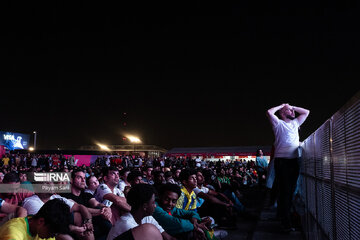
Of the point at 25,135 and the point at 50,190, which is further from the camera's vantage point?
the point at 25,135

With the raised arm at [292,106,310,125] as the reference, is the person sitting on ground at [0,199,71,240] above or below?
below

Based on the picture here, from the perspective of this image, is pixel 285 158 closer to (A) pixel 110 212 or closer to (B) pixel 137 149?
(A) pixel 110 212

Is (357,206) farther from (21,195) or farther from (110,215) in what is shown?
(21,195)

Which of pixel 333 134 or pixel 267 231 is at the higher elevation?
pixel 333 134

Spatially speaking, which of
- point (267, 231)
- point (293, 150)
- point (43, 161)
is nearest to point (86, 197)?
point (267, 231)

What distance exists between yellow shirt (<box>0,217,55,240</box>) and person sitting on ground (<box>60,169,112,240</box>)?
2187 millimetres

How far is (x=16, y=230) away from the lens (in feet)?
8.73

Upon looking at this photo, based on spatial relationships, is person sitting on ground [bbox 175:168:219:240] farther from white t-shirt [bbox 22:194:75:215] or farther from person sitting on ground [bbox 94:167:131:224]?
white t-shirt [bbox 22:194:75:215]

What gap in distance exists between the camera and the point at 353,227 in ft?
5.53

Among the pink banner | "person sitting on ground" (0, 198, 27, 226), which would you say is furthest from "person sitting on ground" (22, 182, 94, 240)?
the pink banner

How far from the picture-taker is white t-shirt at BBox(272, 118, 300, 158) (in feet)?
15.4

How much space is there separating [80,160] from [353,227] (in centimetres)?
2561

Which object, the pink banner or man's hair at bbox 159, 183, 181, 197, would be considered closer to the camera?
man's hair at bbox 159, 183, 181, 197

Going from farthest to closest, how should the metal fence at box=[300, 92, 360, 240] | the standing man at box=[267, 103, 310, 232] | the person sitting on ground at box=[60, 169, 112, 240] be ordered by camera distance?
the person sitting on ground at box=[60, 169, 112, 240]
the standing man at box=[267, 103, 310, 232]
the metal fence at box=[300, 92, 360, 240]
